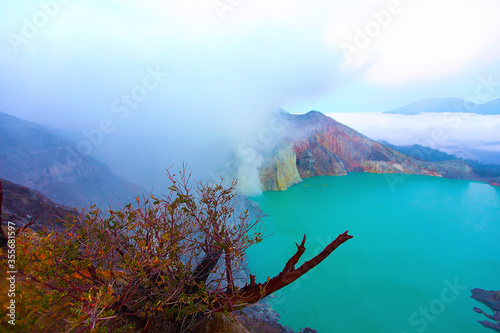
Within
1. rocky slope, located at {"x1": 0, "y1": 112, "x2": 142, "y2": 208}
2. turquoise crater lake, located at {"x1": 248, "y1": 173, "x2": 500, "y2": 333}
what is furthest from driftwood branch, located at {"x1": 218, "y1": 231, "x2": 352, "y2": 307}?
rocky slope, located at {"x1": 0, "y1": 112, "x2": 142, "y2": 208}

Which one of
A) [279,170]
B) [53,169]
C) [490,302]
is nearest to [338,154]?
[279,170]

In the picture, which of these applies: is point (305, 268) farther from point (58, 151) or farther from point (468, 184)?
point (468, 184)

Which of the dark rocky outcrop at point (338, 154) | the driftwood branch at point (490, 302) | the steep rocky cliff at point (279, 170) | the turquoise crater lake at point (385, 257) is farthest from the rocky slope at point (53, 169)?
the dark rocky outcrop at point (338, 154)

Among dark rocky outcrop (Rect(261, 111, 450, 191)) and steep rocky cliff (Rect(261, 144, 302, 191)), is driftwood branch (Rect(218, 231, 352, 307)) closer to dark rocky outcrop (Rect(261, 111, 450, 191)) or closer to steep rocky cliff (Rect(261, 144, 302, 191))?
steep rocky cliff (Rect(261, 144, 302, 191))

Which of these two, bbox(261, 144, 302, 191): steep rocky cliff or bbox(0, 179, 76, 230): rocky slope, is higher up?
bbox(261, 144, 302, 191): steep rocky cliff

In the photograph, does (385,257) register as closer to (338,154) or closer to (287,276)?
(287,276)

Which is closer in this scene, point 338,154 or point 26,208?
point 26,208
